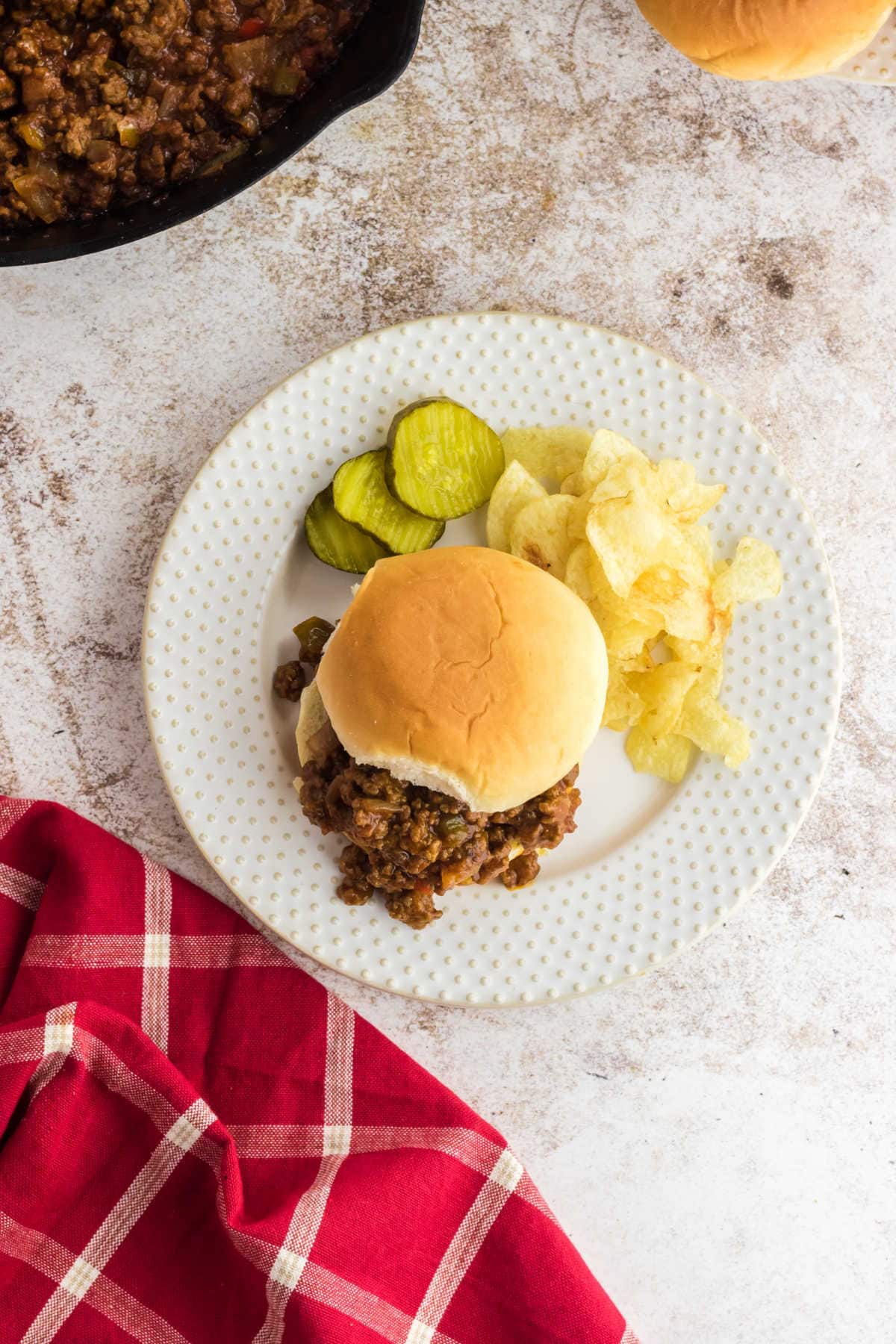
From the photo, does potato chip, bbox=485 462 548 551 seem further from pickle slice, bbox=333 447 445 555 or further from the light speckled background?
the light speckled background

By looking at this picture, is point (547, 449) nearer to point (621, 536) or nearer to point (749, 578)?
point (621, 536)

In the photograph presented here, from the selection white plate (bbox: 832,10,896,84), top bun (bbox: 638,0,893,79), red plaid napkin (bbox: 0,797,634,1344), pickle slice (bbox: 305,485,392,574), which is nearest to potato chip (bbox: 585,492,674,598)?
pickle slice (bbox: 305,485,392,574)

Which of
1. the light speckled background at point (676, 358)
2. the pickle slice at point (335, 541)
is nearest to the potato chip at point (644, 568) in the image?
the pickle slice at point (335, 541)

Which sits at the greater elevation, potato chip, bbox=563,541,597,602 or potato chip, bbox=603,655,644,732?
potato chip, bbox=563,541,597,602

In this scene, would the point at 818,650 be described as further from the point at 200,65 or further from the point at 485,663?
the point at 200,65

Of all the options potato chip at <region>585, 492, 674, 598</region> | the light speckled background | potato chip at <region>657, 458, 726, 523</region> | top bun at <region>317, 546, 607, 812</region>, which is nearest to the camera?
top bun at <region>317, 546, 607, 812</region>

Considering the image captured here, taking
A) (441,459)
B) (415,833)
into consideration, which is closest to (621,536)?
(441,459)
